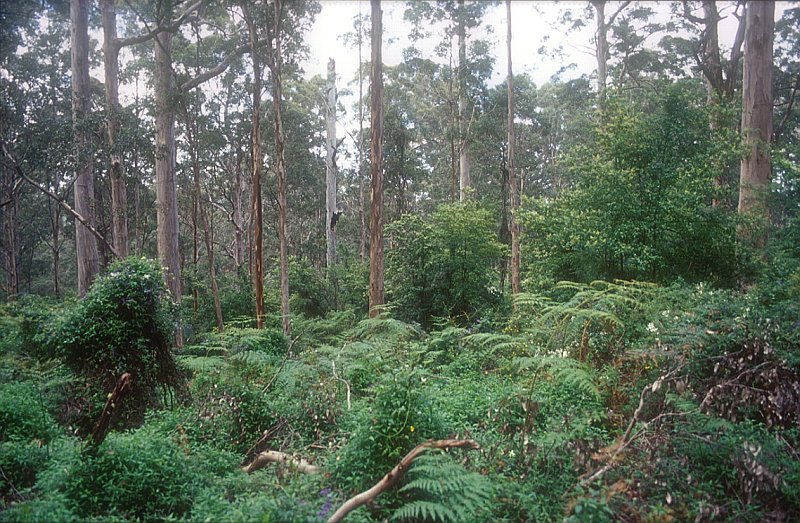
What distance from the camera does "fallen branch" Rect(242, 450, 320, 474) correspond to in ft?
15.1

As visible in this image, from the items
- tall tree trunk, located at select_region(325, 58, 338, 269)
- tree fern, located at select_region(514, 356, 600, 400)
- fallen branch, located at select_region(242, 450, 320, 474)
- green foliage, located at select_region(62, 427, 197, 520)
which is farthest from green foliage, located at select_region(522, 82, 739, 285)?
tall tree trunk, located at select_region(325, 58, 338, 269)

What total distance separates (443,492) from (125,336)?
475 cm

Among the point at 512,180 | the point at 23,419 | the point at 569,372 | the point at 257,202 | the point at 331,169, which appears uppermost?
the point at 331,169

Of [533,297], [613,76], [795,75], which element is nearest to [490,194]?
[613,76]

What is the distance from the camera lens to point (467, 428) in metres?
5.31

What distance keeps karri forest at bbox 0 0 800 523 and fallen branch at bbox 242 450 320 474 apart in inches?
1.6

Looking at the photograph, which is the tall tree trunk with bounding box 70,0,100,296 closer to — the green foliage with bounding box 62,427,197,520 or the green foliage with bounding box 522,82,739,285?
the green foliage with bounding box 62,427,197,520

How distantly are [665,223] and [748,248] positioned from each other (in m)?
1.72

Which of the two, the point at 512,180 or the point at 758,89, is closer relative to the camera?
the point at 758,89

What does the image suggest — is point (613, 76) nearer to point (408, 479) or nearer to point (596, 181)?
point (596, 181)

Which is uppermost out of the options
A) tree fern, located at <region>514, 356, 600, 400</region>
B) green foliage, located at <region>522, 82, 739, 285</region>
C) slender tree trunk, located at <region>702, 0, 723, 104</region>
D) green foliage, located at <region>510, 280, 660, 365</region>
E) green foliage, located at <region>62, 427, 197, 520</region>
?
slender tree trunk, located at <region>702, 0, 723, 104</region>

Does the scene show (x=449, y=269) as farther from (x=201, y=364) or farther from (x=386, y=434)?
(x=386, y=434)

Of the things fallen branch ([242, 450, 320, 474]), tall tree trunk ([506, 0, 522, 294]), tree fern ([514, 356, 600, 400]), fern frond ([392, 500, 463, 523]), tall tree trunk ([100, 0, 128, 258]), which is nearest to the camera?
fern frond ([392, 500, 463, 523])

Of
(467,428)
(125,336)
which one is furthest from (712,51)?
(125,336)
